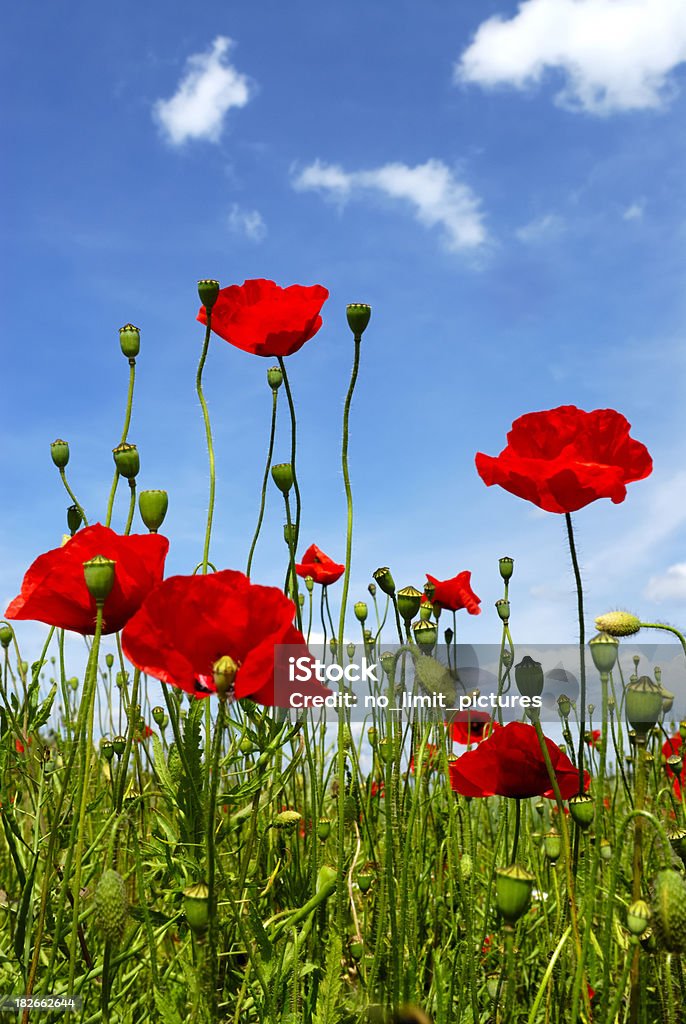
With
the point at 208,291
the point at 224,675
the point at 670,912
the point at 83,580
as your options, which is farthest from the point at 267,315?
the point at 670,912

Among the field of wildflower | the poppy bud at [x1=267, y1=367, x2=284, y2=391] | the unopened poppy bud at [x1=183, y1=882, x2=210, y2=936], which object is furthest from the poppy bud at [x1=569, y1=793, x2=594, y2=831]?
the poppy bud at [x1=267, y1=367, x2=284, y2=391]

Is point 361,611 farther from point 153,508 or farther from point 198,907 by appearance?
point 198,907

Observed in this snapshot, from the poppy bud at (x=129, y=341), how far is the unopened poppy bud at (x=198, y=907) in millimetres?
1184

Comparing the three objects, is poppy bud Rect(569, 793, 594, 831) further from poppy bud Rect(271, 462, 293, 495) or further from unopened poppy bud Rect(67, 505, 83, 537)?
unopened poppy bud Rect(67, 505, 83, 537)

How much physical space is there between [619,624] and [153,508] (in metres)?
0.76

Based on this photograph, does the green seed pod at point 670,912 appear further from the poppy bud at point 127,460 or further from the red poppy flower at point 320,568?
the red poppy flower at point 320,568

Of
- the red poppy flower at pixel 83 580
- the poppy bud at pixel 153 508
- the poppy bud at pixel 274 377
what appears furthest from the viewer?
the poppy bud at pixel 274 377

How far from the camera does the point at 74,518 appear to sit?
6.75ft

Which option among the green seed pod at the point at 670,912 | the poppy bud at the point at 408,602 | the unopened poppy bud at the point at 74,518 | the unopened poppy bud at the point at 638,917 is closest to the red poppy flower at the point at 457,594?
the poppy bud at the point at 408,602

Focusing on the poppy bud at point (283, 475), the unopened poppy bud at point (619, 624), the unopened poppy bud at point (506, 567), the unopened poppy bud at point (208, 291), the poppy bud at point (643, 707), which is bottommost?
the poppy bud at point (643, 707)

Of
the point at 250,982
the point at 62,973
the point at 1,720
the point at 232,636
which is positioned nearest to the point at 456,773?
the point at 250,982

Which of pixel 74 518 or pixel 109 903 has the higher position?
pixel 74 518

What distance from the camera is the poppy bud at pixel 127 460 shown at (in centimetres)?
167

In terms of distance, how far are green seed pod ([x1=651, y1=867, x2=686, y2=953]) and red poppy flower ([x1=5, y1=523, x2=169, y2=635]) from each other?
0.82 metres
